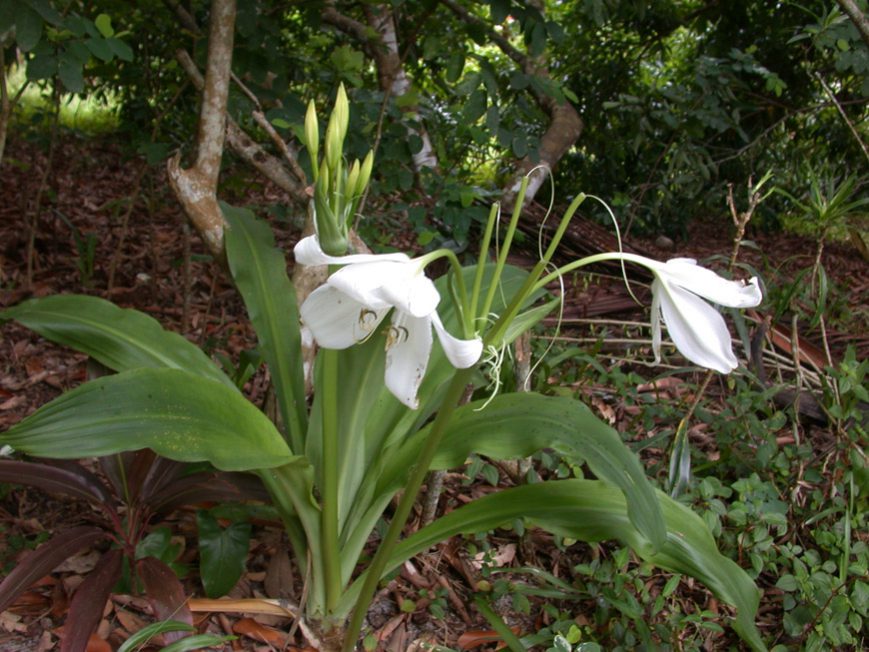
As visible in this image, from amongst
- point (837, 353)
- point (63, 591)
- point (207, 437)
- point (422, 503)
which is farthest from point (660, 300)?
point (837, 353)

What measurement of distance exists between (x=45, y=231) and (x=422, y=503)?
229cm

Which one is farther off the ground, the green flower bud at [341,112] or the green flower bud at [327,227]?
the green flower bud at [341,112]

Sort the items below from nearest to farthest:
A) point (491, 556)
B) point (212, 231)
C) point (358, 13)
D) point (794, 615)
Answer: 1. point (794, 615)
2. point (491, 556)
3. point (212, 231)
4. point (358, 13)

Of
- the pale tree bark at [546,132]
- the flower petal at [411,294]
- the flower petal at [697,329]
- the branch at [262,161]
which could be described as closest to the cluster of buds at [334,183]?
the flower petal at [411,294]

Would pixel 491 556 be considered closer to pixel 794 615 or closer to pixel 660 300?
pixel 794 615

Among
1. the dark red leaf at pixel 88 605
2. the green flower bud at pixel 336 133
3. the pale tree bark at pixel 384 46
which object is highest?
the pale tree bark at pixel 384 46

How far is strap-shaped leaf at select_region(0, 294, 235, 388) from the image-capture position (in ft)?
4.99

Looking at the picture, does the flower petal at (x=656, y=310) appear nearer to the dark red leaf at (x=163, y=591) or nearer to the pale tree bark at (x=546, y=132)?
the dark red leaf at (x=163, y=591)

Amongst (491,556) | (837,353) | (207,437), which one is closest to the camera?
(207,437)

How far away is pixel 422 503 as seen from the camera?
1.89m

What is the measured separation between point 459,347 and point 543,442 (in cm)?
42

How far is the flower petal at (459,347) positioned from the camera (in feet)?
2.76

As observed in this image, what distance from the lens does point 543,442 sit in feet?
3.95

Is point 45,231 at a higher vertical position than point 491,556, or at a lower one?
higher
